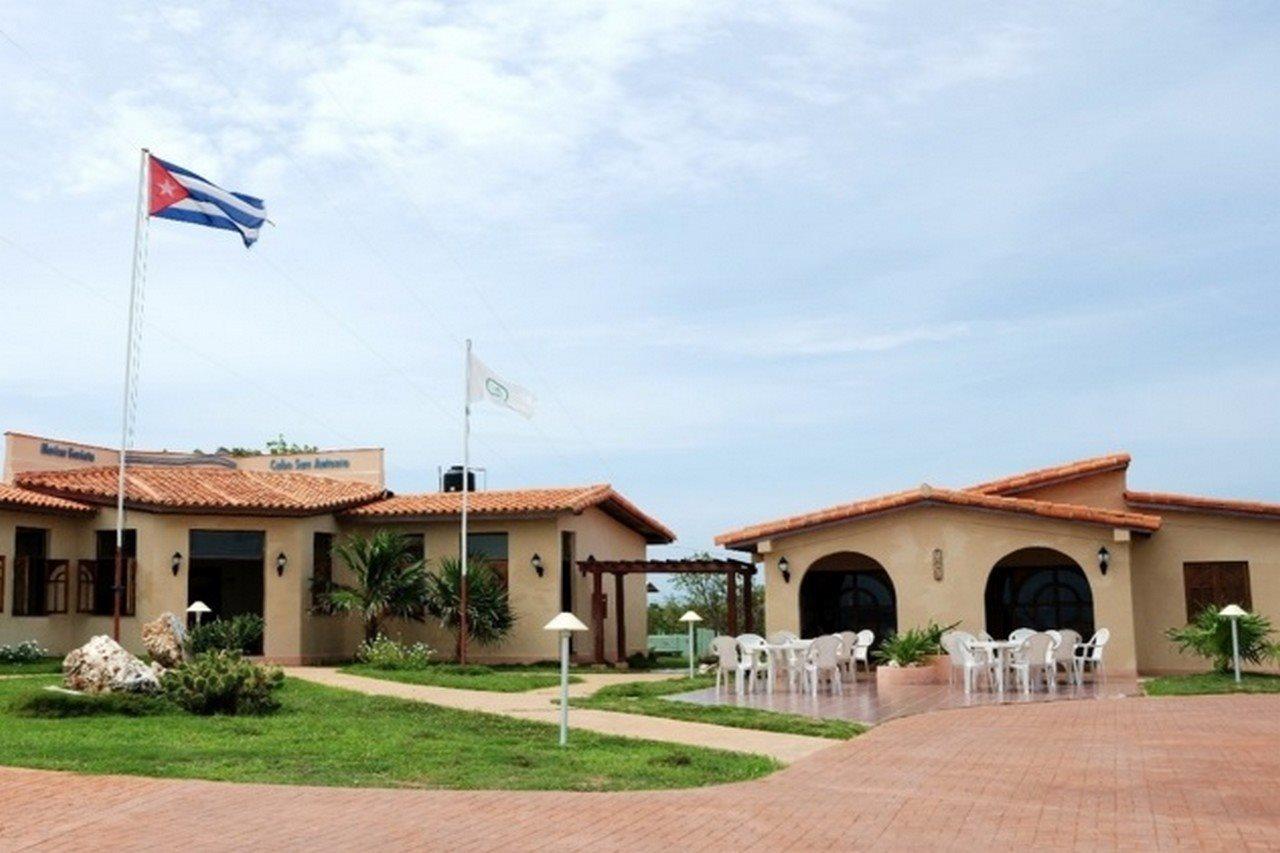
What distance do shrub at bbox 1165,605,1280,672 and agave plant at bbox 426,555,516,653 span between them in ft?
42.4

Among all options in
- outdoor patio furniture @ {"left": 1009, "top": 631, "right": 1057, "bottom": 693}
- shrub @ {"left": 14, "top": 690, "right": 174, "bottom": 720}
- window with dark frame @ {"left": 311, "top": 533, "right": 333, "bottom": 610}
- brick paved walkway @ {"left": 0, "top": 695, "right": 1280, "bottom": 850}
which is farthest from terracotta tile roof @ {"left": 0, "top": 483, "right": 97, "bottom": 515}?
outdoor patio furniture @ {"left": 1009, "top": 631, "right": 1057, "bottom": 693}

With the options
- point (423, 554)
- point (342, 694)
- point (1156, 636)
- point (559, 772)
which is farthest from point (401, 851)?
point (423, 554)

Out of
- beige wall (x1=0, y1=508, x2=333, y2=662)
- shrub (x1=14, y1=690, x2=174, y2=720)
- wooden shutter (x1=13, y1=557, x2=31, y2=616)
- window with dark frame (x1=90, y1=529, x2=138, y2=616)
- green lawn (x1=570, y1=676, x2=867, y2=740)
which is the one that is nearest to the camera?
green lawn (x1=570, y1=676, x2=867, y2=740)

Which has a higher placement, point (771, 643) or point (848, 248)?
point (848, 248)

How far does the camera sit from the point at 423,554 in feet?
98.1

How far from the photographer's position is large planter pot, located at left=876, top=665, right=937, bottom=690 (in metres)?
21.2

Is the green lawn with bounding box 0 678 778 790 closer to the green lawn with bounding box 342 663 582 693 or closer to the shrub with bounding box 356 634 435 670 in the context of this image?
the green lawn with bounding box 342 663 582 693

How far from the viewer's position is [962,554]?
24094 millimetres

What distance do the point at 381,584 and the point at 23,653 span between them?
672 centimetres

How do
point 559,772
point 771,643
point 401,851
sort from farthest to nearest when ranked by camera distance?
point 771,643 → point 559,772 → point 401,851

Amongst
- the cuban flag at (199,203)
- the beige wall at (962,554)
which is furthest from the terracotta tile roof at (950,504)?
the cuban flag at (199,203)

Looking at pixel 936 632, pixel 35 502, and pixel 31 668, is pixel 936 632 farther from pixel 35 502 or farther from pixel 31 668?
pixel 35 502

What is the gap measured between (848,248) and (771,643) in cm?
625

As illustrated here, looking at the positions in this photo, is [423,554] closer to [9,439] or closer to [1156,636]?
[9,439]
